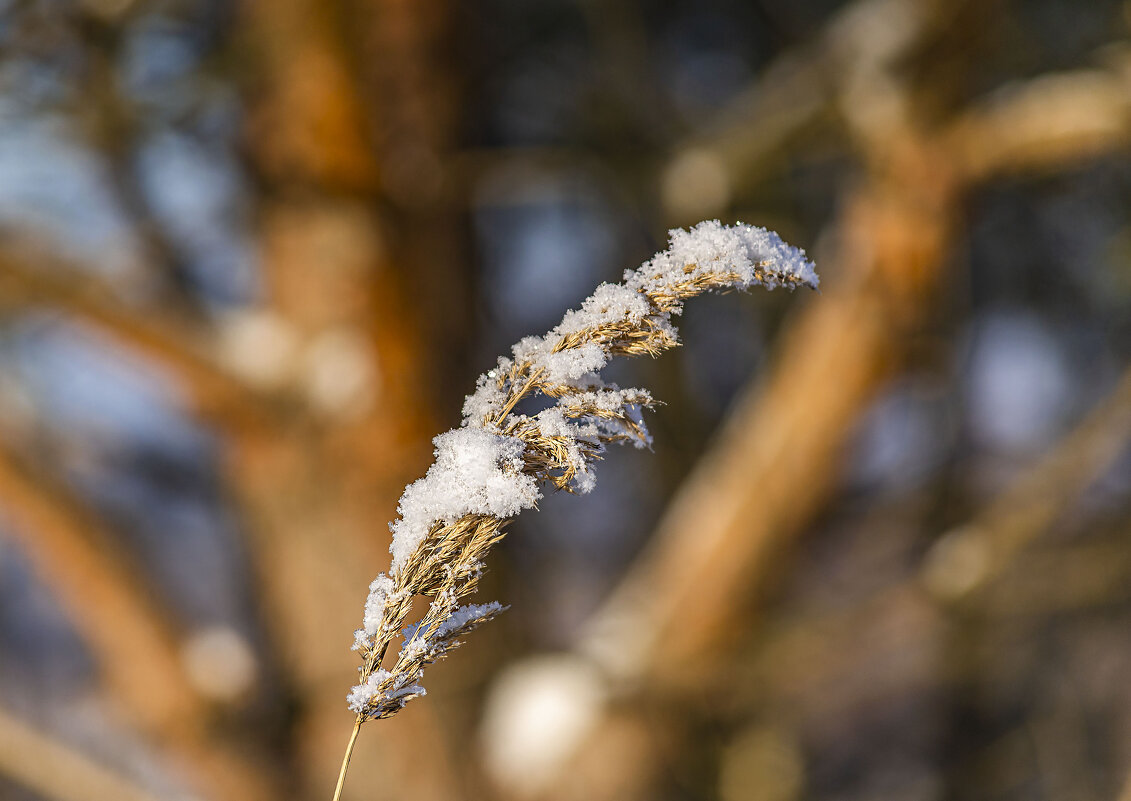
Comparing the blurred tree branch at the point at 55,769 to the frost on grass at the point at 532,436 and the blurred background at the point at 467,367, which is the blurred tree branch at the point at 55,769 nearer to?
the blurred background at the point at 467,367

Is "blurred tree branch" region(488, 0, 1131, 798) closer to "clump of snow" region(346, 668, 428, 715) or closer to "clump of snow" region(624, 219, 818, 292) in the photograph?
"clump of snow" region(624, 219, 818, 292)

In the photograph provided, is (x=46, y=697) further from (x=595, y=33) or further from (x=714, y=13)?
(x=714, y=13)

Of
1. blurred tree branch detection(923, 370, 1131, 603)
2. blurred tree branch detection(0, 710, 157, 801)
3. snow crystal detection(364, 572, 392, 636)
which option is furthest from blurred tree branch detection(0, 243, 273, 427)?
blurred tree branch detection(923, 370, 1131, 603)

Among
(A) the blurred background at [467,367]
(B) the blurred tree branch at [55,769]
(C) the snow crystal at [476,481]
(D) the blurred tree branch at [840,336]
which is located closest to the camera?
(C) the snow crystal at [476,481]

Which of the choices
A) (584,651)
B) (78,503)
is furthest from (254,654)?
(584,651)

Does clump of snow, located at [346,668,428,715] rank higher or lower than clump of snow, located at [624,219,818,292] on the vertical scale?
lower

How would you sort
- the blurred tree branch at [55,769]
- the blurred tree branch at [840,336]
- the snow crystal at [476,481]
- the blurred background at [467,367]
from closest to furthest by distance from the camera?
the snow crystal at [476,481]
the blurred tree branch at [840,336]
the blurred background at [467,367]
the blurred tree branch at [55,769]

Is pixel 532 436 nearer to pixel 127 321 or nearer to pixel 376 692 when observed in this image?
pixel 376 692

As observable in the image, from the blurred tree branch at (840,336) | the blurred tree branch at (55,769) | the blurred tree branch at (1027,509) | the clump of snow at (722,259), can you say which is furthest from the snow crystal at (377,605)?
the blurred tree branch at (55,769)
